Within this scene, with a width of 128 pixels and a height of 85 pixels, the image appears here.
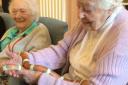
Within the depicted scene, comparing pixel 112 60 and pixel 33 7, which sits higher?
pixel 33 7

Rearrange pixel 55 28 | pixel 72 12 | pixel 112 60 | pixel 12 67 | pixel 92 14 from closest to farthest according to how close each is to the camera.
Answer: pixel 112 60 → pixel 92 14 → pixel 12 67 → pixel 55 28 → pixel 72 12

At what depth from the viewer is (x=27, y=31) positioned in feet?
7.38

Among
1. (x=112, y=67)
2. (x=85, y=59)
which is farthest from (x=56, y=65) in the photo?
(x=112, y=67)

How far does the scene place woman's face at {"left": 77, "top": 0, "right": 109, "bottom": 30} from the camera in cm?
157

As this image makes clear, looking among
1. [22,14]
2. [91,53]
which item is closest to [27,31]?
[22,14]

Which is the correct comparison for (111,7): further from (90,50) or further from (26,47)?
(26,47)

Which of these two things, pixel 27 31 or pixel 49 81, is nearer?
pixel 49 81

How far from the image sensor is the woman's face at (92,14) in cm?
157

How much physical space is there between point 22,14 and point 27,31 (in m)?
0.13

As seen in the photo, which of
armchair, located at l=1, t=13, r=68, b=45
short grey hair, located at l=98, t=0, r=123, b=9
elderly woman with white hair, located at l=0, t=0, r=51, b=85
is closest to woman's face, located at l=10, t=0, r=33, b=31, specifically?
elderly woman with white hair, located at l=0, t=0, r=51, b=85

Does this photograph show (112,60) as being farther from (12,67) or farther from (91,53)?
(12,67)

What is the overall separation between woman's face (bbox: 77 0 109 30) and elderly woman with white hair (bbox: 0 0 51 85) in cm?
57

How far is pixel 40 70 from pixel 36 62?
0.51ft

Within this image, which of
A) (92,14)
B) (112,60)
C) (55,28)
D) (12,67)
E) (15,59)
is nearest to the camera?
(112,60)
